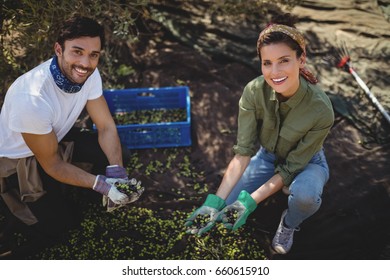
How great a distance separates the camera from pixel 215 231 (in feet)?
8.86

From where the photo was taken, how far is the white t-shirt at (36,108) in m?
2.16

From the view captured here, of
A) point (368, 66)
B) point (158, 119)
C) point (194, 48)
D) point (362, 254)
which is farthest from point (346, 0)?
point (362, 254)


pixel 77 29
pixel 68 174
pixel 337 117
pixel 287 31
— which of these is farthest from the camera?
pixel 337 117

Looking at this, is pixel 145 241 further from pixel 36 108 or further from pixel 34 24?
pixel 34 24

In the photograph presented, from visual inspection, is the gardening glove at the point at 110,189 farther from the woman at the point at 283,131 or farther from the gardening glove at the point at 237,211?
the gardening glove at the point at 237,211

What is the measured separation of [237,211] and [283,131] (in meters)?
0.53

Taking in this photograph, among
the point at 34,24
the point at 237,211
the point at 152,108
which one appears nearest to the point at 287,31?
the point at 237,211

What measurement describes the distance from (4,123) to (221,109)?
1789mm

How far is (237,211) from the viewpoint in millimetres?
2332

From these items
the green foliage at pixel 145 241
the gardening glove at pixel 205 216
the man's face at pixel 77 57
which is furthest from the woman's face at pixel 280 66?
the green foliage at pixel 145 241

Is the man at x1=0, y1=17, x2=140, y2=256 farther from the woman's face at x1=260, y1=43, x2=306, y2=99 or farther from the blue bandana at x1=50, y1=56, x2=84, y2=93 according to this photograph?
the woman's face at x1=260, y1=43, x2=306, y2=99

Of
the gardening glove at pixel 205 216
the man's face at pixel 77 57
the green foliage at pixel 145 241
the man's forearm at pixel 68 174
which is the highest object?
the man's face at pixel 77 57

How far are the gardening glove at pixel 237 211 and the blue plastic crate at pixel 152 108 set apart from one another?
1.03 meters

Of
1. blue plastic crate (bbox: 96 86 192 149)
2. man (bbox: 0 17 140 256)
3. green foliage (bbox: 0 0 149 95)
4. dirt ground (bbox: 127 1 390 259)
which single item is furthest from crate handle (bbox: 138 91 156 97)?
man (bbox: 0 17 140 256)
